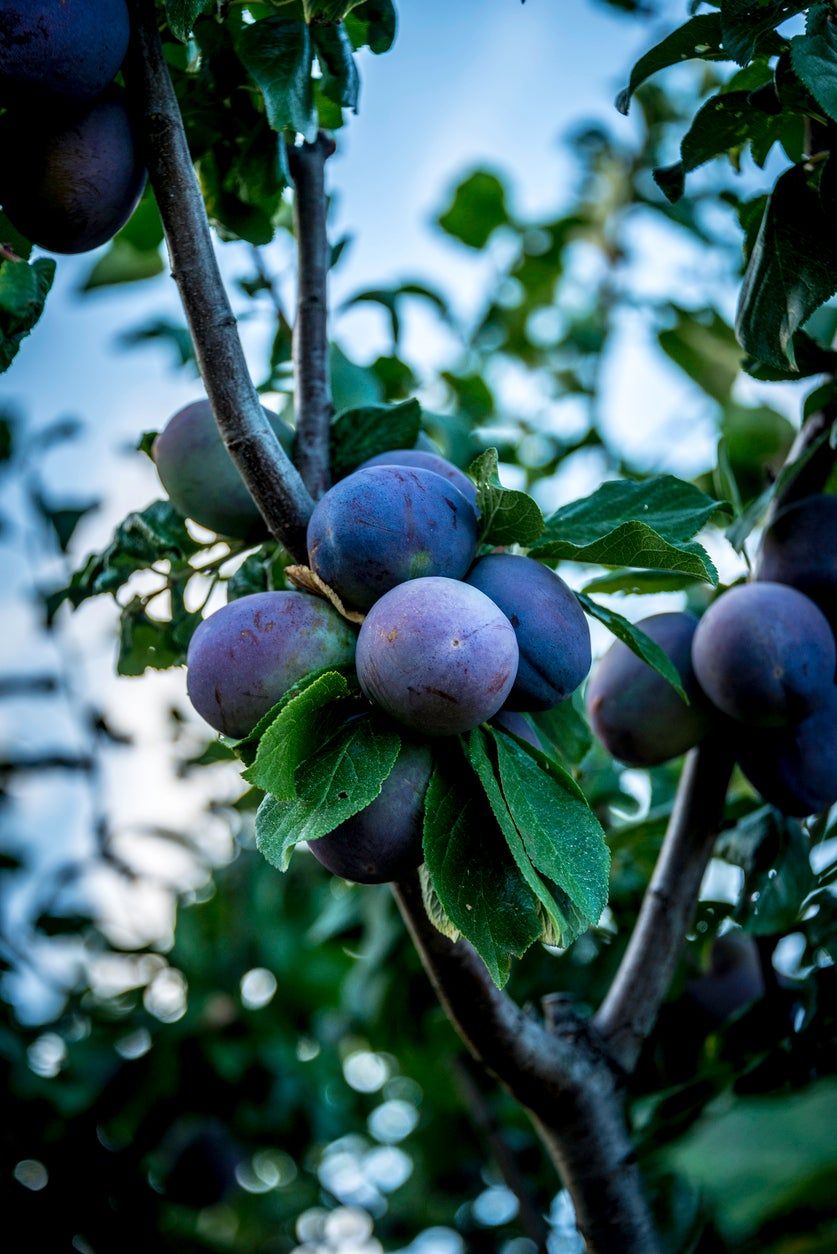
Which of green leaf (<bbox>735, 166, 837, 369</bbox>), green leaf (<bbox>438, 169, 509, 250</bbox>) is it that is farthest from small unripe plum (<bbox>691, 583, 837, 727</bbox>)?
green leaf (<bbox>438, 169, 509, 250</bbox>)

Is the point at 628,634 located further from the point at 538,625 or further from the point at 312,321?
the point at 312,321

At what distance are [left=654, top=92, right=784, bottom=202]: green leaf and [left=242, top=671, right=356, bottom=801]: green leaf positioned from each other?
25.9 inches

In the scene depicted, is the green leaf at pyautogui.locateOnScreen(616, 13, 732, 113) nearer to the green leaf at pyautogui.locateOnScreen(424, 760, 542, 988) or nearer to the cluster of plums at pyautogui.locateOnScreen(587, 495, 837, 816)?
the cluster of plums at pyautogui.locateOnScreen(587, 495, 837, 816)

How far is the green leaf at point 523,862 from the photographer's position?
82 centimetres

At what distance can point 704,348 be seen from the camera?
5.41 feet

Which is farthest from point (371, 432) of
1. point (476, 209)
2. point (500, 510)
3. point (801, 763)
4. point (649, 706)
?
point (476, 209)

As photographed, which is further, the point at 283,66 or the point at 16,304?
the point at 283,66

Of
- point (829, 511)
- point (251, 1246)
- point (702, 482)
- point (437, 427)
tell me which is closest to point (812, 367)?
point (829, 511)

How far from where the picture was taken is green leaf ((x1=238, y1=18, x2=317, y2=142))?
1.02 metres

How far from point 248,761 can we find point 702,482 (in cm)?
93

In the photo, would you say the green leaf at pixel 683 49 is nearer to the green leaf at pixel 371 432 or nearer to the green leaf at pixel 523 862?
the green leaf at pixel 371 432

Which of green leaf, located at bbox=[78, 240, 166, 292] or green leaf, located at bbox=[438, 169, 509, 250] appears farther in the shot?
green leaf, located at bbox=[438, 169, 509, 250]

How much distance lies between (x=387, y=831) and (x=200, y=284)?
49 centimetres

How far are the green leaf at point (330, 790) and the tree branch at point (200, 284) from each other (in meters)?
0.21
